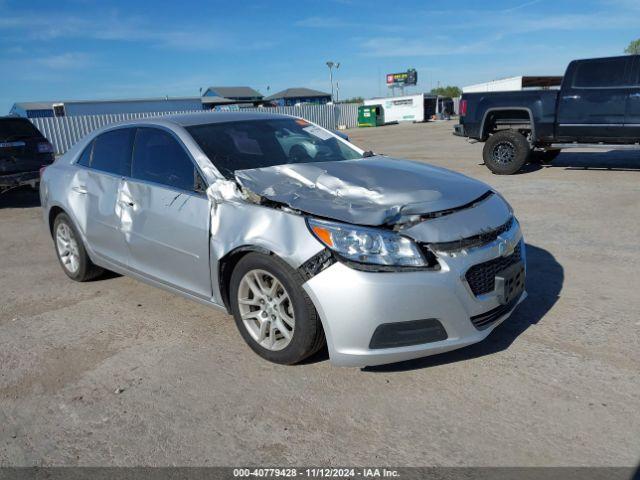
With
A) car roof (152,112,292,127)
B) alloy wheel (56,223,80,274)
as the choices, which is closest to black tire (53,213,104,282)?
alloy wheel (56,223,80,274)

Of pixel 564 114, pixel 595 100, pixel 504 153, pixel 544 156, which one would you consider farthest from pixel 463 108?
pixel 595 100

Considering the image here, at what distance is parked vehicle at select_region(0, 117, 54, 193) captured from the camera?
30.8 ft

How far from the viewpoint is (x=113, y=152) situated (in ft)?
15.0

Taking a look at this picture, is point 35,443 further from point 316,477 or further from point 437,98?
point 437,98

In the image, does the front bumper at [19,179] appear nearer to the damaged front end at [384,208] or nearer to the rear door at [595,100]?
the damaged front end at [384,208]

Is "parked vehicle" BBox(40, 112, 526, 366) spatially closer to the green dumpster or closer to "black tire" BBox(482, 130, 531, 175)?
"black tire" BBox(482, 130, 531, 175)

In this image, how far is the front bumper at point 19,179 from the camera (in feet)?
30.6

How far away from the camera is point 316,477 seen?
2.38 m

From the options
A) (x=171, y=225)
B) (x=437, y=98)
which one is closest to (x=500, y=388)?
(x=171, y=225)

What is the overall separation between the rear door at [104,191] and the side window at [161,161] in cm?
15

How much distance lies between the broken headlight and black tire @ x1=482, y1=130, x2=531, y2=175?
28.9ft

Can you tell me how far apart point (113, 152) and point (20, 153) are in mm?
6229

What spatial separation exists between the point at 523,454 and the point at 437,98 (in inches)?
2071

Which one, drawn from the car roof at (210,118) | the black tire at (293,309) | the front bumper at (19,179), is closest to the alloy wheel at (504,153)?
the car roof at (210,118)
